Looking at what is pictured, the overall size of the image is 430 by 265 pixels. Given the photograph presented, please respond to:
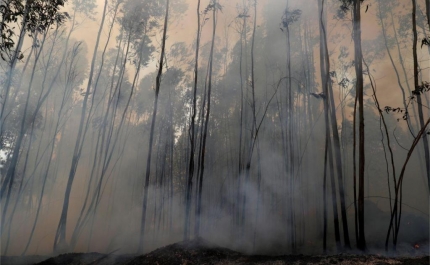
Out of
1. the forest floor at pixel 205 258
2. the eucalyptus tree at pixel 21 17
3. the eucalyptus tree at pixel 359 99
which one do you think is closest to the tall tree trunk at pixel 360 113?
the eucalyptus tree at pixel 359 99

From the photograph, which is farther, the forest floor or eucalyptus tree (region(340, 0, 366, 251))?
eucalyptus tree (region(340, 0, 366, 251))

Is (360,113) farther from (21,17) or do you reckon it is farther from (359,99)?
(21,17)

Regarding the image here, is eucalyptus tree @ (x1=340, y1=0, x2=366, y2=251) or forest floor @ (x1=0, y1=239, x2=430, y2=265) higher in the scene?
eucalyptus tree @ (x1=340, y1=0, x2=366, y2=251)

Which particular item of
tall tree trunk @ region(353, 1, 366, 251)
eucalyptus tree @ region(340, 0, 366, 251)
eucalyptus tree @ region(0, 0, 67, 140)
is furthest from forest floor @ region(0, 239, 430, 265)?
eucalyptus tree @ region(0, 0, 67, 140)

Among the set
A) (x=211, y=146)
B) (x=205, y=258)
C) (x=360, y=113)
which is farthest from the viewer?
(x=211, y=146)

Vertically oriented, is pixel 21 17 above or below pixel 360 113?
above

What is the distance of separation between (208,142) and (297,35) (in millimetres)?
7374

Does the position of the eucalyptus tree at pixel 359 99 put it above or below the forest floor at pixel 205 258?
above

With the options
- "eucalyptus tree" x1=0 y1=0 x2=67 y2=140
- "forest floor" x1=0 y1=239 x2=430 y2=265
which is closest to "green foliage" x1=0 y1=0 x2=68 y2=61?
"eucalyptus tree" x1=0 y1=0 x2=67 y2=140

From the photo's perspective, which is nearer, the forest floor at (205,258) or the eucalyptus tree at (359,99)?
the forest floor at (205,258)

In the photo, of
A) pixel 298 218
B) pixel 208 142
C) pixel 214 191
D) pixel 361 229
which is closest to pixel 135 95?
pixel 208 142

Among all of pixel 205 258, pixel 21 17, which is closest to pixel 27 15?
pixel 21 17

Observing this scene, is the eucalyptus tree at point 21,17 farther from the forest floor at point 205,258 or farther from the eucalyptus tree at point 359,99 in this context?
the eucalyptus tree at point 359,99

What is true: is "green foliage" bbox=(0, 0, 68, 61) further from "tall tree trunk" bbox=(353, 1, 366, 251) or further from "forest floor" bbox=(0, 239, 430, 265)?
"tall tree trunk" bbox=(353, 1, 366, 251)
